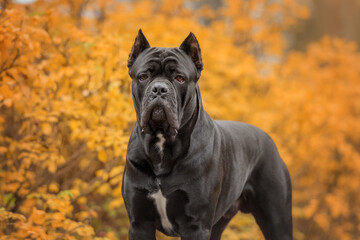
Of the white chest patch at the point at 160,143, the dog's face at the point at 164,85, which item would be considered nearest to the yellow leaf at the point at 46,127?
the dog's face at the point at 164,85

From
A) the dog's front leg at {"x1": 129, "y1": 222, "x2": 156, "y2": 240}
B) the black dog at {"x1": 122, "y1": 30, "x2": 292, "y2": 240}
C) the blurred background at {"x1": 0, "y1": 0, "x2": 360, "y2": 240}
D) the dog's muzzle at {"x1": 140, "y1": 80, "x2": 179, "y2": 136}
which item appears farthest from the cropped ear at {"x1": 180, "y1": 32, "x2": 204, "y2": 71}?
the blurred background at {"x1": 0, "y1": 0, "x2": 360, "y2": 240}

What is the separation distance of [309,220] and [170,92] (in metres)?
9.08

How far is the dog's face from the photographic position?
270 cm

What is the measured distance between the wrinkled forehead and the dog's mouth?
10.9 inches

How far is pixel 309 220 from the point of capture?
10.8 m

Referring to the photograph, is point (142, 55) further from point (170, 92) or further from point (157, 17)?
point (157, 17)

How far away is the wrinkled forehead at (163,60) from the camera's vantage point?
2820mm

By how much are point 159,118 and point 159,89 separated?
0.18 meters

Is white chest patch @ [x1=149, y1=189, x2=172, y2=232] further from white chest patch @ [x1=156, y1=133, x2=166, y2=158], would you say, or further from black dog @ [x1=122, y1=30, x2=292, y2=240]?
white chest patch @ [x1=156, y1=133, x2=166, y2=158]

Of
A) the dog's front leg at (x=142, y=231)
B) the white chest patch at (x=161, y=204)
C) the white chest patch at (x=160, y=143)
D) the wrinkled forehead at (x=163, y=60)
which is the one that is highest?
the wrinkled forehead at (x=163, y=60)

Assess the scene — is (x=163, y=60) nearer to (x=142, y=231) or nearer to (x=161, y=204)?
(x=161, y=204)

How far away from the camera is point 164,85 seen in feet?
8.86

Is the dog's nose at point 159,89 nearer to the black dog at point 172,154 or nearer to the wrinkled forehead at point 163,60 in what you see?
the black dog at point 172,154

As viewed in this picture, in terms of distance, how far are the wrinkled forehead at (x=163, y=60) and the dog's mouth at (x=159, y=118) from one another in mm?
276
